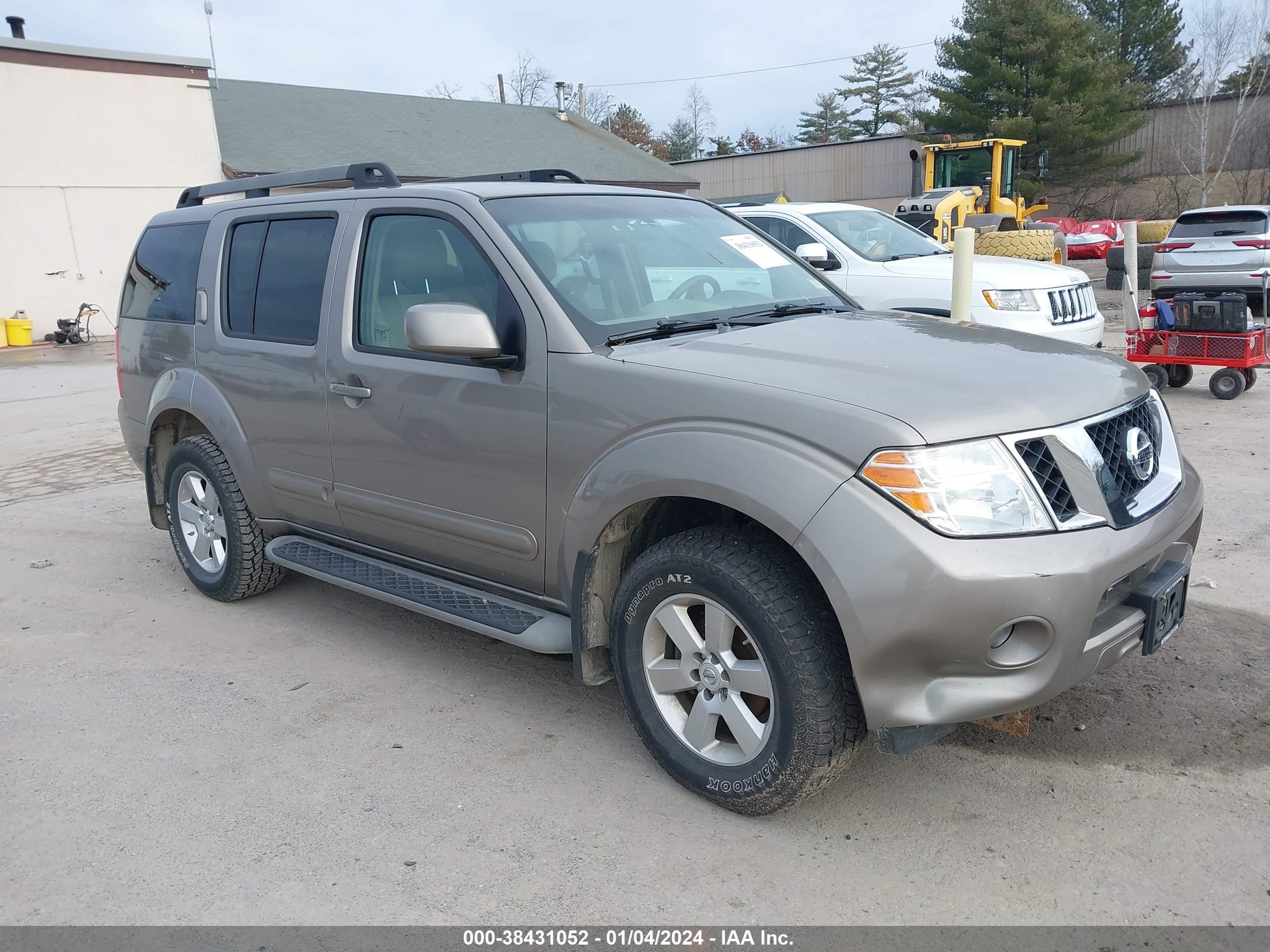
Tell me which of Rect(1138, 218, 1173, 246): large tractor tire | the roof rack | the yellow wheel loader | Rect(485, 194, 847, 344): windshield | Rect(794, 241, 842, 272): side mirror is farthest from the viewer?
Rect(1138, 218, 1173, 246): large tractor tire

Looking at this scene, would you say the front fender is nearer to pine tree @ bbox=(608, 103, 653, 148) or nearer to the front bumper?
the front bumper

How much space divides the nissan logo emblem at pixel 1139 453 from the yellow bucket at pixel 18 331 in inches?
923

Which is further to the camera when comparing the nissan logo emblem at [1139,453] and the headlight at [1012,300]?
the headlight at [1012,300]

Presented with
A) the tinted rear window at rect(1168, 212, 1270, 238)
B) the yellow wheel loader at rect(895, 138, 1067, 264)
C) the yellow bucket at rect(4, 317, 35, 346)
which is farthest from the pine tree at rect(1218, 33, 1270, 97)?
the yellow bucket at rect(4, 317, 35, 346)

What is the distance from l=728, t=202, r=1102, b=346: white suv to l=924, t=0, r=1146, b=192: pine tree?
31843mm

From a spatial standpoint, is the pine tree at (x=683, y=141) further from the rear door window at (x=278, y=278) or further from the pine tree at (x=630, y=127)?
the rear door window at (x=278, y=278)

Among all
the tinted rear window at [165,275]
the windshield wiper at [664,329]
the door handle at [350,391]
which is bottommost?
the door handle at [350,391]

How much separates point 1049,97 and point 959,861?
41129 millimetres

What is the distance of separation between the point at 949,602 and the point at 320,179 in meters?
3.38

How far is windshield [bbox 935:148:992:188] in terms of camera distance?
21.4 metres

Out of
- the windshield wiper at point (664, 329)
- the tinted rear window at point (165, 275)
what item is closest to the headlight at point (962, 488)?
the windshield wiper at point (664, 329)

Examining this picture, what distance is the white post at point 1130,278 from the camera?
883 cm

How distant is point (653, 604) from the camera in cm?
322

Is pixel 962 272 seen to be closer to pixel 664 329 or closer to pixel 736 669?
pixel 664 329
